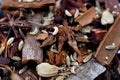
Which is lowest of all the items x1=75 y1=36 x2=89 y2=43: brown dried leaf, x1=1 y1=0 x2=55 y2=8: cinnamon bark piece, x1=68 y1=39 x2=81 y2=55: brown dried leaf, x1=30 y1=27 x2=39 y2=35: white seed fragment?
x1=68 y1=39 x2=81 y2=55: brown dried leaf

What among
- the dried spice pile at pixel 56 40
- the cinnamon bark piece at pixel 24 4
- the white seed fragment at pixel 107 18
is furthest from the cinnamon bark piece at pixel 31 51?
the white seed fragment at pixel 107 18

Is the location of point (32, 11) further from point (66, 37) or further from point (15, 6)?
point (66, 37)

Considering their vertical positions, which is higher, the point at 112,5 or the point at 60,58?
the point at 112,5

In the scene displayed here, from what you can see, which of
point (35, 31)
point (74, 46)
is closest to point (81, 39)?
point (74, 46)

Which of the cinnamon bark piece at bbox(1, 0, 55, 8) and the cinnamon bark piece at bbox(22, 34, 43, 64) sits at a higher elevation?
the cinnamon bark piece at bbox(1, 0, 55, 8)

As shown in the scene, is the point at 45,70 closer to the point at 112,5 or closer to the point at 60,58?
the point at 60,58

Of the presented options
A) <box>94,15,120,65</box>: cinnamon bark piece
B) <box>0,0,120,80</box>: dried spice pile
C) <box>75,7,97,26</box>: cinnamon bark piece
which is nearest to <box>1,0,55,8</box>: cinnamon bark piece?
<box>0,0,120,80</box>: dried spice pile

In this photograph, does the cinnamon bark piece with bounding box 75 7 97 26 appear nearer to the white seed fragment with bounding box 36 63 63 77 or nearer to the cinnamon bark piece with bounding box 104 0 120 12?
the cinnamon bark piece with bounding box 104 0 120 12

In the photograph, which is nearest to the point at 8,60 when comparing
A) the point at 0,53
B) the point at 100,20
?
the point at 0,53
